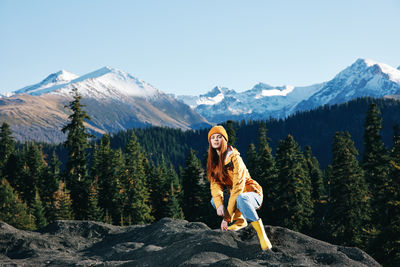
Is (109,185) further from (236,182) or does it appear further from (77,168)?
(236,182)

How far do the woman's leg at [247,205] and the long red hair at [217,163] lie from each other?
0.89 meters

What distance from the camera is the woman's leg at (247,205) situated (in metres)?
9.62

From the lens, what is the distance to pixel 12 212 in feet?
138

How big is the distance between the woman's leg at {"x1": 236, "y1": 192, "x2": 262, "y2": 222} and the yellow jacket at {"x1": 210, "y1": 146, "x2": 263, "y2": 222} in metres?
0.17

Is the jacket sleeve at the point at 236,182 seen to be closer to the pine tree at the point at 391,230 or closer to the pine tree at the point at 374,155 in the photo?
the pine tree at the point at 391,230

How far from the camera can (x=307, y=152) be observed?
246ft

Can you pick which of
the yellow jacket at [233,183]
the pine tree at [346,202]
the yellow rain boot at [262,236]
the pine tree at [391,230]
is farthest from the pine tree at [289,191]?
the yellow rain boot at [262,236]

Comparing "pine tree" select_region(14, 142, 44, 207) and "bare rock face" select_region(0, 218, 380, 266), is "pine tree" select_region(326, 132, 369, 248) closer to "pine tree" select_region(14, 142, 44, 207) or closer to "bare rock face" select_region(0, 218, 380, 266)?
"bare rock face" select_region(0, 218, 380, 266)

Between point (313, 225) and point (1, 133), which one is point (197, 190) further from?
point (1, 133)

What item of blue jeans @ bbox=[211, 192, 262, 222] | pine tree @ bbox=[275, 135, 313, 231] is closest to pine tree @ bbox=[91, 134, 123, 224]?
pine tree @ bbox=[275, 135, 313, 231]

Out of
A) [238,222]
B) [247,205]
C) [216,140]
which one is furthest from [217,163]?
[238,222]

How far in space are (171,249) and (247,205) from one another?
287 centimetres

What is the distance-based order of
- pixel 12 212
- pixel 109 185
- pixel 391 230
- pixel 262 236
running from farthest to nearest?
1. pixel 109 185
2. pixel 12 212
3. pixel 391 230
4. pixel 262 236

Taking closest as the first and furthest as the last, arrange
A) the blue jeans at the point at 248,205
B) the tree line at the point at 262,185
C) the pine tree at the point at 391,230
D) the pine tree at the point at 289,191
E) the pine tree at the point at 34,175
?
1. the blue jeans at the point at 248,205
2. the pine tree at the point at 391,230
3. the tree line at the point at 262,185
4. the pine tree at the point at 289,191
5. the pine tree at the point at 34,175
